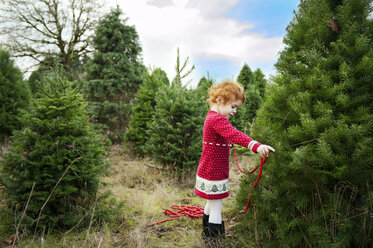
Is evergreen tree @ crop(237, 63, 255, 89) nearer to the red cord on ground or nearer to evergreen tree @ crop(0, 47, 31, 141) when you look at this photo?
evergreen tree @ crop(0, 47, 31, 141)

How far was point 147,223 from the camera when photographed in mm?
3553

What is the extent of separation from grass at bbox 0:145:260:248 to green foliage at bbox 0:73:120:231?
221 mm

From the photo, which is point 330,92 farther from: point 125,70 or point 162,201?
point 125,70

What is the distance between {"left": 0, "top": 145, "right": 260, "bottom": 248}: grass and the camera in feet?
9.64

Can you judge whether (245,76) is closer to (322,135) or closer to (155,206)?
(155,206)

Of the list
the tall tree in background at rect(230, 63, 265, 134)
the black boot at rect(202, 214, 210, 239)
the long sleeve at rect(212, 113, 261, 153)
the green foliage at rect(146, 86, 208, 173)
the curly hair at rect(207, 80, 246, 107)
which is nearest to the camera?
the long sleeve at rect(212, 113, 261, 153)

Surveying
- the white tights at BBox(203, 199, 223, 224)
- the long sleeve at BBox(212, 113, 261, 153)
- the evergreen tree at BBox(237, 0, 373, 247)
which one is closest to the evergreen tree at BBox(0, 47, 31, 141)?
the white tights at BBox(203, 199, 223, 224)

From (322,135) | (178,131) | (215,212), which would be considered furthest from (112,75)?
(322,135)

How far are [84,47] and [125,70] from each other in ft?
30.3

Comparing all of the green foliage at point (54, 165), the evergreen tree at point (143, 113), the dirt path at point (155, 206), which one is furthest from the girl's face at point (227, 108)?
the evergreen tree at point (143, 113)

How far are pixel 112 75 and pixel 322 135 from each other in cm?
966

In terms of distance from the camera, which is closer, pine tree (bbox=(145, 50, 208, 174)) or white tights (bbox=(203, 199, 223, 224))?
white tights (bbox=(203, 199, 223, 224))

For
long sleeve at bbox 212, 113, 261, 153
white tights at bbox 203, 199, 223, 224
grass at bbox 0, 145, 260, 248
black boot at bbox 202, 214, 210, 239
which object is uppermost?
long sleeve at bbox 212, 113, 261, 153

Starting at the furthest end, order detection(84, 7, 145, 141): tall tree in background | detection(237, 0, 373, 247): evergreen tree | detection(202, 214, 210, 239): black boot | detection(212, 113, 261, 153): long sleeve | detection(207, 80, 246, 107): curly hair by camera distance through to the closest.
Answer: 1. detection(84, 7, 145, 141): tall tree in background
2. detection(202, 214, 210, 239): black boot
3. detection(207, 80, 246, 107): curly hair
4. detection(212, 113, 261, 153): long sleeve
5. detection(237, 0, 373, 247): evergreen tree
